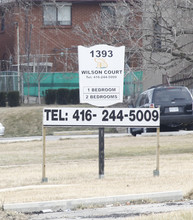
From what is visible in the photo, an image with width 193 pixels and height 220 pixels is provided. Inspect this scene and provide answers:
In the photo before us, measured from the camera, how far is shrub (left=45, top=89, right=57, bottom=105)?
4234 cm

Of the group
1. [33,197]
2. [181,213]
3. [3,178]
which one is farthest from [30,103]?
[181,213]

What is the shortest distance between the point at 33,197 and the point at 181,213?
3.18 m

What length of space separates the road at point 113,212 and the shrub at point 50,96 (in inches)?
1294

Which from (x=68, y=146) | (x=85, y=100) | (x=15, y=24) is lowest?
(x=68, y=146)

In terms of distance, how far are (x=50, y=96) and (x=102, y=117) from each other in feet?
97.0

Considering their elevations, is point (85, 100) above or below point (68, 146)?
above

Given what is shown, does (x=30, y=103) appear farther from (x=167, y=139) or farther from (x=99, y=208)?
(x=99, y=208)

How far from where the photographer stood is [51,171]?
16359mm

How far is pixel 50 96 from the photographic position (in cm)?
4247

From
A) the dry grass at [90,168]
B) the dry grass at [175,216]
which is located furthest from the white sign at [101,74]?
the dry grass at [175,216]

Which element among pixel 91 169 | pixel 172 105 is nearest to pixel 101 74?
pixel 91 169

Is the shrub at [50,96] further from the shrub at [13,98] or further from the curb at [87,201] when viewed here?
the curb at [87,201]

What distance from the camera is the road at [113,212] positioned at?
8773mm

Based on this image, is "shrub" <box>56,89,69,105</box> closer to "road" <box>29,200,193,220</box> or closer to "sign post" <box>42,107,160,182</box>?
"sign post" <box>42,107,160,182</box>
